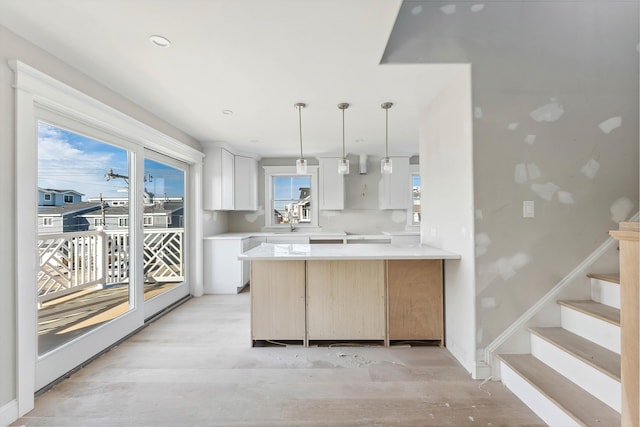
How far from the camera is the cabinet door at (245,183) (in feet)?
15.1

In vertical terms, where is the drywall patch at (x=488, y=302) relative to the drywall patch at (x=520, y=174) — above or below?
below

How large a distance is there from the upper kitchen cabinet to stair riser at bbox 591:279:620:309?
4103mm

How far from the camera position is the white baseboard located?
5.03ft

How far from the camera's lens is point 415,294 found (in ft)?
8.07

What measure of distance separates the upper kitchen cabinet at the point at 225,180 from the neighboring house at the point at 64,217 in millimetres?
1778

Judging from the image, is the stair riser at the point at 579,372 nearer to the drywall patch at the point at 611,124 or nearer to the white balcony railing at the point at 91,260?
the drywall patch at the point at 611,124

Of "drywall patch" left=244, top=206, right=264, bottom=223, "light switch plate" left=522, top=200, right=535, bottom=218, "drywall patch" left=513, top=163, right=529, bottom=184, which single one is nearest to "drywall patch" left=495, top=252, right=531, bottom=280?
"light switch plate" left=522, top=200, right=535, bottom=218

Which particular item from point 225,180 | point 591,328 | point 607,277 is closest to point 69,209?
point 225,180

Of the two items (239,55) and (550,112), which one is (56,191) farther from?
(550,112)

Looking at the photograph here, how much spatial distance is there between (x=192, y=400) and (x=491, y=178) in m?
2.46

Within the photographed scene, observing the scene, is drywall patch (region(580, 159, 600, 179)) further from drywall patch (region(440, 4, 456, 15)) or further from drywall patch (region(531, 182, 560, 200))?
drywall patch (region(440, 4, 456, 15))

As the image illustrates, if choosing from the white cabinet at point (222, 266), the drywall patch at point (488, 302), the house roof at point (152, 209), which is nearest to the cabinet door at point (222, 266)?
the white cabinet at point (222, 266)

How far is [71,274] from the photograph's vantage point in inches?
87.7

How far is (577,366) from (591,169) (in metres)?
1.29
